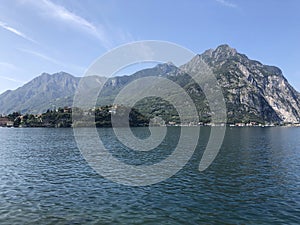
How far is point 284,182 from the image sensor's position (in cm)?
4744

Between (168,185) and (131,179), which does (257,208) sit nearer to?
(168,185)

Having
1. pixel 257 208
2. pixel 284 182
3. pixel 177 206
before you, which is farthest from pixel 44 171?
pixel 284 182

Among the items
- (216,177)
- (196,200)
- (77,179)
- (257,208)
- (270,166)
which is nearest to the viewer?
(257,208)

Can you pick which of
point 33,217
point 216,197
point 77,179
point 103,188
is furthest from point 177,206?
point 77,179

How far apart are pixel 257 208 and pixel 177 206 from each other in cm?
1060

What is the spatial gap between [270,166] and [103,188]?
45913 millimetres

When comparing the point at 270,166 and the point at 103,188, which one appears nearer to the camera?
the point at 103,188

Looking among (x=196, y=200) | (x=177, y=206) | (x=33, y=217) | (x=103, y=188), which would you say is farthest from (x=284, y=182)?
(x=33, y=217)

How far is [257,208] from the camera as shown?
32844 millimetres

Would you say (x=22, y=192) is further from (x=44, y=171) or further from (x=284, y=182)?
(x=284, y=182)

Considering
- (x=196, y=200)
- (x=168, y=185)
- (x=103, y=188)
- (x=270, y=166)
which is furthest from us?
(x=270, y=166)

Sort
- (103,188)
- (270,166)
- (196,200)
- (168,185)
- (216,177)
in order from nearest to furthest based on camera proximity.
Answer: (196,200), (103,188), (168,185), (216,177), (270,166)

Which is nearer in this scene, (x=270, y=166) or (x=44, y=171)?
(x=44, y=171)

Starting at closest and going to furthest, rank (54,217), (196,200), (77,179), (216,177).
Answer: (54,217) → (196,200) → (77,179) → (216,177)
